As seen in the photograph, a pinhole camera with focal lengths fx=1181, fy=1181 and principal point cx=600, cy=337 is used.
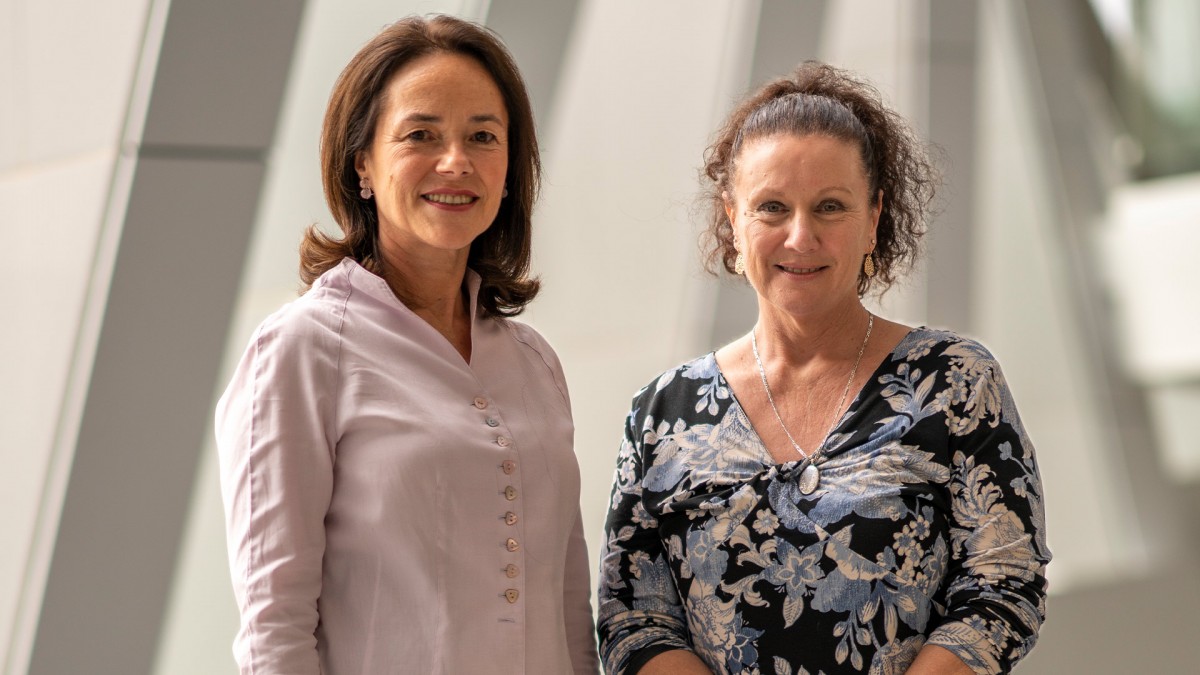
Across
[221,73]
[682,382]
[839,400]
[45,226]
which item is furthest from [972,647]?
[45,226]

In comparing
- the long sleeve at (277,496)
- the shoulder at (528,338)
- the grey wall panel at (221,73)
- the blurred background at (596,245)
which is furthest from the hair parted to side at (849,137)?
the grey wall panel at (221,73)

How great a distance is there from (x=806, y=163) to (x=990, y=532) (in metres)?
0.68

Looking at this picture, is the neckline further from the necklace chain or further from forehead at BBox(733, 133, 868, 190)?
forehead at BBox(733, 133, 868, 190)

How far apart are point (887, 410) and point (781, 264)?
1.01 ft

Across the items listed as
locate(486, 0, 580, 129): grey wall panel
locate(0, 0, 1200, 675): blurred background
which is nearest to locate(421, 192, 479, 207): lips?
locate(0, 0, 1200, 675): blurred background

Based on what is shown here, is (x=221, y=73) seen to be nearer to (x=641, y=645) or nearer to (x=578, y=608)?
(x=578, y=608)

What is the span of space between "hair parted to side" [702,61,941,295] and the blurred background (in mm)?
320

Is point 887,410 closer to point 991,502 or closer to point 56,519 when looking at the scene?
point 991,502

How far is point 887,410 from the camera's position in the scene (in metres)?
1.98

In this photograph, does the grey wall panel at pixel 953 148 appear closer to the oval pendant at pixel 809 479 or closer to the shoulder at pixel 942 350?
the shoulder at pixel 942 350

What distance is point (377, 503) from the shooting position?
1.71 metres

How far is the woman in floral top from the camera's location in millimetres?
1872

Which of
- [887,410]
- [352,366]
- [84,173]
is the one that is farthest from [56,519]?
[887,410]

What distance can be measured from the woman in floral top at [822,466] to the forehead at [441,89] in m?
0.50
